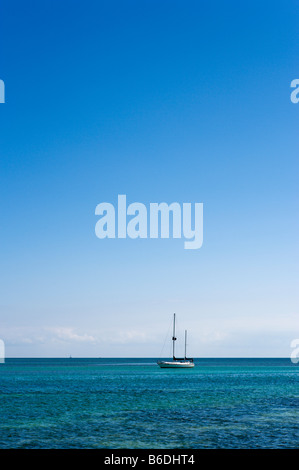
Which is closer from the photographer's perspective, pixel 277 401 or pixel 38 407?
pixel 38 407

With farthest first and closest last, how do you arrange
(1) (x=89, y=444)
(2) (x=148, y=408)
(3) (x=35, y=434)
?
(2) (x=148, y=408) → (3) (x=35, y=434) → (1) (x=89, y=444)

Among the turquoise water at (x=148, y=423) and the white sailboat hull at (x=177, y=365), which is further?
the white sailboat hull at (x=177, y=365)

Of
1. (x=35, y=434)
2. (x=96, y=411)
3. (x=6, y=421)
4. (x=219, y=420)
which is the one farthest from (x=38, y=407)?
(x=219, y=420)

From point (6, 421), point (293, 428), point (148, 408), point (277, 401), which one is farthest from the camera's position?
point (277, 401)

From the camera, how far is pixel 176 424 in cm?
3738

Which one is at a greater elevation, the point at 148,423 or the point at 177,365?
the point at 148,423

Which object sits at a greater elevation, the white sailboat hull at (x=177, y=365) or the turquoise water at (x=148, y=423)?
the turquoise water at (x=148, y=423)

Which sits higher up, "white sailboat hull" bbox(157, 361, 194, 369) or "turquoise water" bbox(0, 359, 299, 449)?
"turquoise water" bbox(0, 359, 299, 449)

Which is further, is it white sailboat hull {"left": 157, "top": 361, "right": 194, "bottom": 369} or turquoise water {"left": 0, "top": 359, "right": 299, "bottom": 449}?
white sailboat hull {"left": 157, "top": 361, "right": 194, "bottom": 369}

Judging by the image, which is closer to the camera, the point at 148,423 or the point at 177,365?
the point at 148,423
